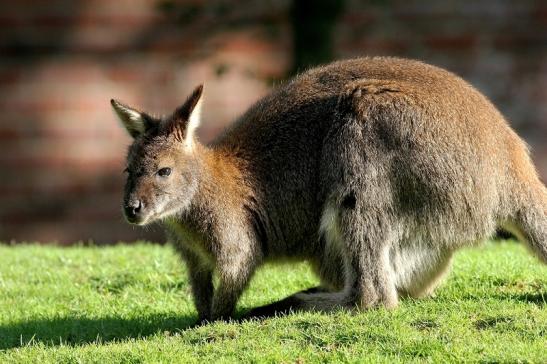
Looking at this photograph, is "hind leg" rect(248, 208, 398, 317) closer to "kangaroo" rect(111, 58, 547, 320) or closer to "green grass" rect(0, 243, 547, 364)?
"kangaroo" rect(111, 58, 547, 320)

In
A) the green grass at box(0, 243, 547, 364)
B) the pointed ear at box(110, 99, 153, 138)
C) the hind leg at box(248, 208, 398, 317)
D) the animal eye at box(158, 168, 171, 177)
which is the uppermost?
the pointed ear at box(110, 99, 153, 138)

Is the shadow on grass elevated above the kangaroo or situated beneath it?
situated beneath

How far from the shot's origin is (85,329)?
803 centimetres

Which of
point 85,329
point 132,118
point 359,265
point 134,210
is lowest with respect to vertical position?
point 85,329

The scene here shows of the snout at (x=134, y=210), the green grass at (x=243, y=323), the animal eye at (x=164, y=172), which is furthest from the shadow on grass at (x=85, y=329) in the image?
the animal eye at (x=164, y=172)

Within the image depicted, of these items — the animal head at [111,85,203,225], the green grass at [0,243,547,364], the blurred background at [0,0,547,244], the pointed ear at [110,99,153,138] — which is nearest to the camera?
the green grass at [0,243,547,364]

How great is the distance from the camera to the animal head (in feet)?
24.8

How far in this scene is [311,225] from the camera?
794cm

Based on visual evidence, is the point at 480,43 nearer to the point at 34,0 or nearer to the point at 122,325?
the point at 34,0

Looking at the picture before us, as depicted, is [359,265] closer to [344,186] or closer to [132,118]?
[344,186]

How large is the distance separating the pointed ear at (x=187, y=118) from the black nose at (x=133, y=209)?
627 millimetres

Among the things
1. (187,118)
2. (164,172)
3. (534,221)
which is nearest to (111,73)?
(187,118)

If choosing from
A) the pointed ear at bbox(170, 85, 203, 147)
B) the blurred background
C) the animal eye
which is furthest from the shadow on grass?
the blurred background

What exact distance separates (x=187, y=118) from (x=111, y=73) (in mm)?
6928
